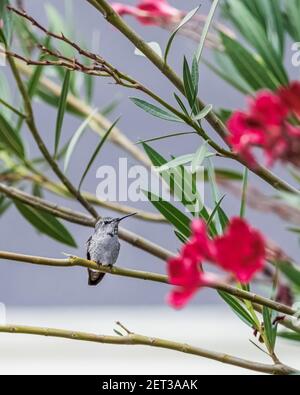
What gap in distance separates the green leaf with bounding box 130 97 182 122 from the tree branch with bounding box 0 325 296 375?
20 cm

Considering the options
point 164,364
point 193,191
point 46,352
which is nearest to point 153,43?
point 193,191

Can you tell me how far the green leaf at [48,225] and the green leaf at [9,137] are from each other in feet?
0.38

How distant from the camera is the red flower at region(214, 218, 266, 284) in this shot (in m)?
0.37

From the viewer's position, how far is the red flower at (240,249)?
0.37 metres

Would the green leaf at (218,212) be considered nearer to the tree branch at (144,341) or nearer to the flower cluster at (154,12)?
the tree branch at (144,341)

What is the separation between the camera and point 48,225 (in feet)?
4.19

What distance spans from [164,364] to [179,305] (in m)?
2.69

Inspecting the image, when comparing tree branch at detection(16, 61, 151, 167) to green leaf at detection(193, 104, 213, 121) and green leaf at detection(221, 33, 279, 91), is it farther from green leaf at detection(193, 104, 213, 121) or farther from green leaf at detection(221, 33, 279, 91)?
green leaf at detection(193, 104, 213, 121)

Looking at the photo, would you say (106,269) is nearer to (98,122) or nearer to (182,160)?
(182,160)

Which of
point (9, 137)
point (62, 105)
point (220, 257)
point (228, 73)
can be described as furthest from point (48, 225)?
point (220, 257)

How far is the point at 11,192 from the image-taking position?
1.02 metres

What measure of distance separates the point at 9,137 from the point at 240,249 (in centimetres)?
84

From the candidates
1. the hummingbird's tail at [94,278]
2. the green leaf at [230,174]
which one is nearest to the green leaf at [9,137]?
the hummingbird's tail at [94,278]

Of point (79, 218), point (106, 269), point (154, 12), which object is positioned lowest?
point (106, 269)
